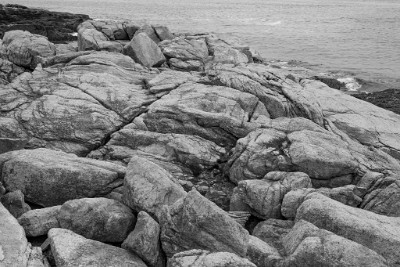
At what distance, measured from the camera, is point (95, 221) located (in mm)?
11984

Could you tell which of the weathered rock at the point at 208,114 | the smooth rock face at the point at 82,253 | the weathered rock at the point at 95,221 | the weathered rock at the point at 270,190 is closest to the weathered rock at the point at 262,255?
the smooth rock face at the point at 82,253

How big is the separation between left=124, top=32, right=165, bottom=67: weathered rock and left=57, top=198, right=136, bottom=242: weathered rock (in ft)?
45.8

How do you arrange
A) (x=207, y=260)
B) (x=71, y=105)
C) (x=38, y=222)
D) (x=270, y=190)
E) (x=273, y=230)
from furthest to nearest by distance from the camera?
1. (x=71, y=105)
2. (x=270, y=190)
3. (x=273, y=230)
4. (x=38, y=222)
5. (x=207, y=260)

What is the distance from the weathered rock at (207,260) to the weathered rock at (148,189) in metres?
2.70

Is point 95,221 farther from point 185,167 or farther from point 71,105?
point 71,105

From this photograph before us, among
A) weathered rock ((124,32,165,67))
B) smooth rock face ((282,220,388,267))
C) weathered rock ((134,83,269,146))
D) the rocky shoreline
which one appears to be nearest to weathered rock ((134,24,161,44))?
weathered rock ((124,32,165,67))

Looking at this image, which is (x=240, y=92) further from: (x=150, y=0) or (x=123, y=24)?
(x=150, y=0)

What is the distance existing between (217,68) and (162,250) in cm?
1275

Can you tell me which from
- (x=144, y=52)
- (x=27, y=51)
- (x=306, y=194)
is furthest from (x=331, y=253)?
(x=27, y=51)

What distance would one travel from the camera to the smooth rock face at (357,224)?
36.7ft

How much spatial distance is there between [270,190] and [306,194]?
123 centimetres

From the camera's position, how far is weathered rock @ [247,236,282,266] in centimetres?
1089

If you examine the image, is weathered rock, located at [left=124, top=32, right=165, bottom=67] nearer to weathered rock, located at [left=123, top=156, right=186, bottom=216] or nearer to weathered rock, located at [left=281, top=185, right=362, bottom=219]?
weathered rock, located at [left=123, top=156, right=186, bottom=216]

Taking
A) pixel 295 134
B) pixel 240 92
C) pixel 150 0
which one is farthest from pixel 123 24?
pixel 150 0
